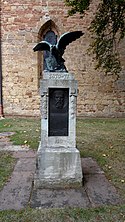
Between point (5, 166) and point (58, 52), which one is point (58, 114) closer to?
point (58, 52)

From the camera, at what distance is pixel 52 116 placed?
4.25 m

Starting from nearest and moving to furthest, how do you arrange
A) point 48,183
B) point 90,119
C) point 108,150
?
point 48,183 → point 108,150 → point 90,119

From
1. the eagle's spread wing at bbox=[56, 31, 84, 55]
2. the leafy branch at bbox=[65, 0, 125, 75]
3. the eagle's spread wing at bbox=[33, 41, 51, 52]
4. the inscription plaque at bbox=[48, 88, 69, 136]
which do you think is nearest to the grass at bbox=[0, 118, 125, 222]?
the inscription plaque at bbox=[48, 88, 69, 136]

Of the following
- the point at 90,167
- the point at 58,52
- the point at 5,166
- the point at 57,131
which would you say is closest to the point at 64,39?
the point at 58,52

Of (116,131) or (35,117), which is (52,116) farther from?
(35,117)

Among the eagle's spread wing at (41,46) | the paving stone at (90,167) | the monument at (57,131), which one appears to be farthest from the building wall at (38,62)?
the monument at (57,131)

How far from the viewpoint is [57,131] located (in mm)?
4258

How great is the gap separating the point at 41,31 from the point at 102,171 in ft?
30.5

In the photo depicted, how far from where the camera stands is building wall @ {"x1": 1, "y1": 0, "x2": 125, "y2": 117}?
1208cm

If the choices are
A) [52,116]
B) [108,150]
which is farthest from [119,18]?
[52,116]

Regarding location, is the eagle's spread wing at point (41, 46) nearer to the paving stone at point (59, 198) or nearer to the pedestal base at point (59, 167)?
the pedestal base at point (59, 167)

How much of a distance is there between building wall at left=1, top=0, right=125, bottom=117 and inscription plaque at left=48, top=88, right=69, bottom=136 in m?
8.33

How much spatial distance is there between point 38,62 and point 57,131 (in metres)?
8.78

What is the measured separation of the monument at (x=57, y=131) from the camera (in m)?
4.09
